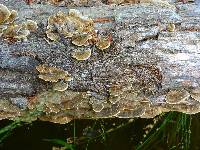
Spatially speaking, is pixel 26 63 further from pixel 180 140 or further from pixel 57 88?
pixel 180 140

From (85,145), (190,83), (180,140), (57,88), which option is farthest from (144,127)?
(57,88)

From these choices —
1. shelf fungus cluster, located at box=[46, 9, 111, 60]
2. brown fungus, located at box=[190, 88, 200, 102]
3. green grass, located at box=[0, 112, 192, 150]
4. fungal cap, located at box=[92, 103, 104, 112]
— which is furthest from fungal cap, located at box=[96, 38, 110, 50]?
green grass, located at box=[0, 112, 192, 150]

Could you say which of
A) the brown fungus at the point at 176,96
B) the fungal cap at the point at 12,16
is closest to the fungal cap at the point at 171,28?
the brown fungus at the point at 176,96

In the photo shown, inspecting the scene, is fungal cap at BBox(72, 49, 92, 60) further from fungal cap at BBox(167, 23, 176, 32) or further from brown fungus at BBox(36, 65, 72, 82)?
fungal cap at BBox(167, 23, 176, 32)

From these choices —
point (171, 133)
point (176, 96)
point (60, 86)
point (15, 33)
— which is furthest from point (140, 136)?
point (15, 33)

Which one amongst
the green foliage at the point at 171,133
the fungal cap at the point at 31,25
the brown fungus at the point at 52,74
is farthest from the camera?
the green foliage at the point at 171,133

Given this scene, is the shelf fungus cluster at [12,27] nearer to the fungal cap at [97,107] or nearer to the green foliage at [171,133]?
the fungal cap at [97,107]

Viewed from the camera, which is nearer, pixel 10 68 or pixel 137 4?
pixel 10 68

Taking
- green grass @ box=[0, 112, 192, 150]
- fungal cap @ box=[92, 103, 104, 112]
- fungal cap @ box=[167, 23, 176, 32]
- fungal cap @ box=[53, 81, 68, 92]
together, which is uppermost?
fungal cap @ box=[167, 23, 176, 32]
